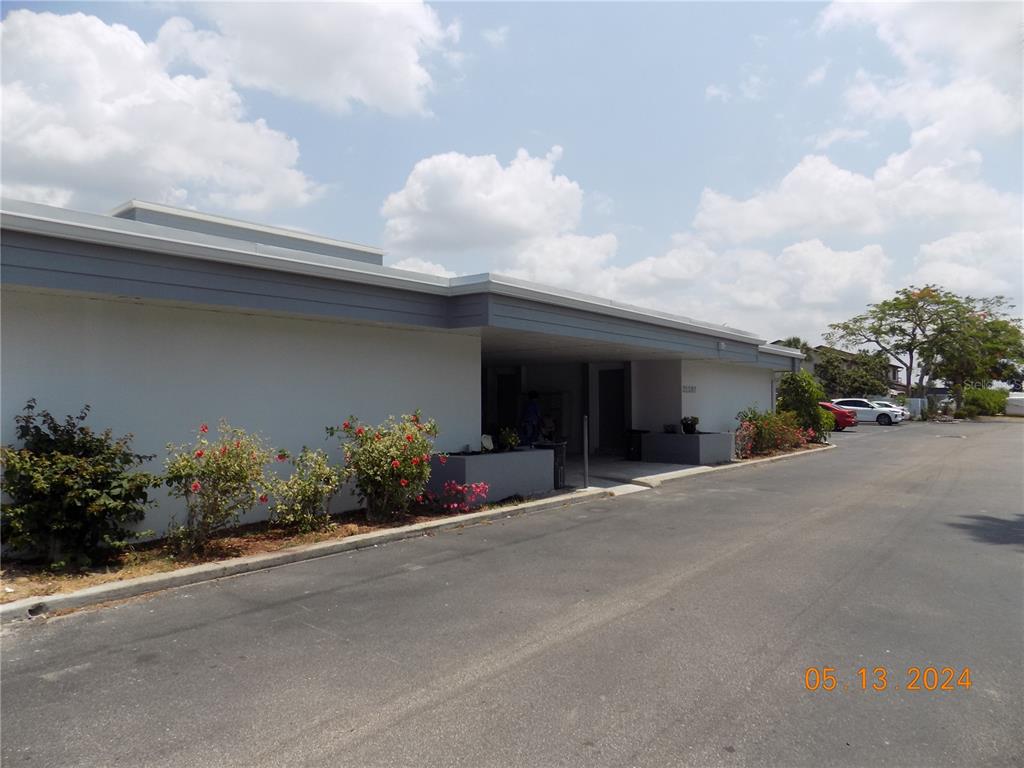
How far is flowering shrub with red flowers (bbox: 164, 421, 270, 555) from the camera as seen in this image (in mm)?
6962

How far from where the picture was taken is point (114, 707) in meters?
3.92

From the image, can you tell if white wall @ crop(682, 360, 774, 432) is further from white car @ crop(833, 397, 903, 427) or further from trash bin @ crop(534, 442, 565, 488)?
white car @ crop(833, 397, 903, 427)

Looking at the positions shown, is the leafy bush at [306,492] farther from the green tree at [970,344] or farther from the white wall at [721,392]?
the green tree at [970,344]

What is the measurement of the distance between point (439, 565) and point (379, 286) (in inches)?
160

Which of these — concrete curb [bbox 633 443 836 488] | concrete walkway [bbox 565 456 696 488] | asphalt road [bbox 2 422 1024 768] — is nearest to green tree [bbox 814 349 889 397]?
concrete curb [bbox 633 443 836 488]

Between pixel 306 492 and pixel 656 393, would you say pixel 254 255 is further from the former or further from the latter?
pixel 656 393

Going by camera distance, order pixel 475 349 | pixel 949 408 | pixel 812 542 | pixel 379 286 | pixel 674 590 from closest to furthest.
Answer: pixel 674 590
pixel 812 542
pixel 379 286
pixel 475 349
pixel 949 408

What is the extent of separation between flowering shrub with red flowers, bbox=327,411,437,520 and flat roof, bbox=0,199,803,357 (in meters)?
2.07

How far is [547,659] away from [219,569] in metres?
3.80

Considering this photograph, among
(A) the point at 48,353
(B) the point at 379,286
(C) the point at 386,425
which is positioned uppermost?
(B) the point at 379,286

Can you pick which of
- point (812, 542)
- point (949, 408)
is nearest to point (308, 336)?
point (812, 542)

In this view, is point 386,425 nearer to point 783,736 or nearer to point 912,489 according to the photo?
point 783,736

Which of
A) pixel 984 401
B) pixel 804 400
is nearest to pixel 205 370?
pixel 804 400
